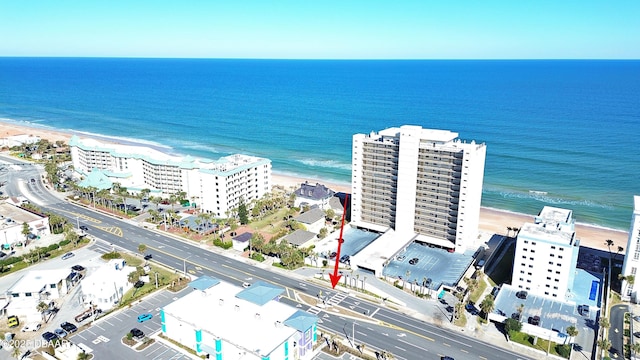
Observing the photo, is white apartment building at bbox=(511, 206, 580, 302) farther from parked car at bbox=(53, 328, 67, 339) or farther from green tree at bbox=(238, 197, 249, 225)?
parked car at bbox=(53, 328, 67, 339)

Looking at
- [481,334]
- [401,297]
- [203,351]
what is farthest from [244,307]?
[481,334]

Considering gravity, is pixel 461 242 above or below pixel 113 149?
below

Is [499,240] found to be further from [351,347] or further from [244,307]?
[244,307]

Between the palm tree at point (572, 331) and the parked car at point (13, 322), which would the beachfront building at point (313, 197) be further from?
the parked car at point (13, 322)

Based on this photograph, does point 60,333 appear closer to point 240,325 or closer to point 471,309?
point 240,325

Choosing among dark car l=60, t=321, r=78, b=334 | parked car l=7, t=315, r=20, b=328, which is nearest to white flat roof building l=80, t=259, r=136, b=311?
dark car l=60, t=321, r=78, b=334

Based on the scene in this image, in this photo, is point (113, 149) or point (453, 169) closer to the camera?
point (453, 169)

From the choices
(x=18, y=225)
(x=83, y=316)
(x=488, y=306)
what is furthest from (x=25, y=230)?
(x=488, y=306)
